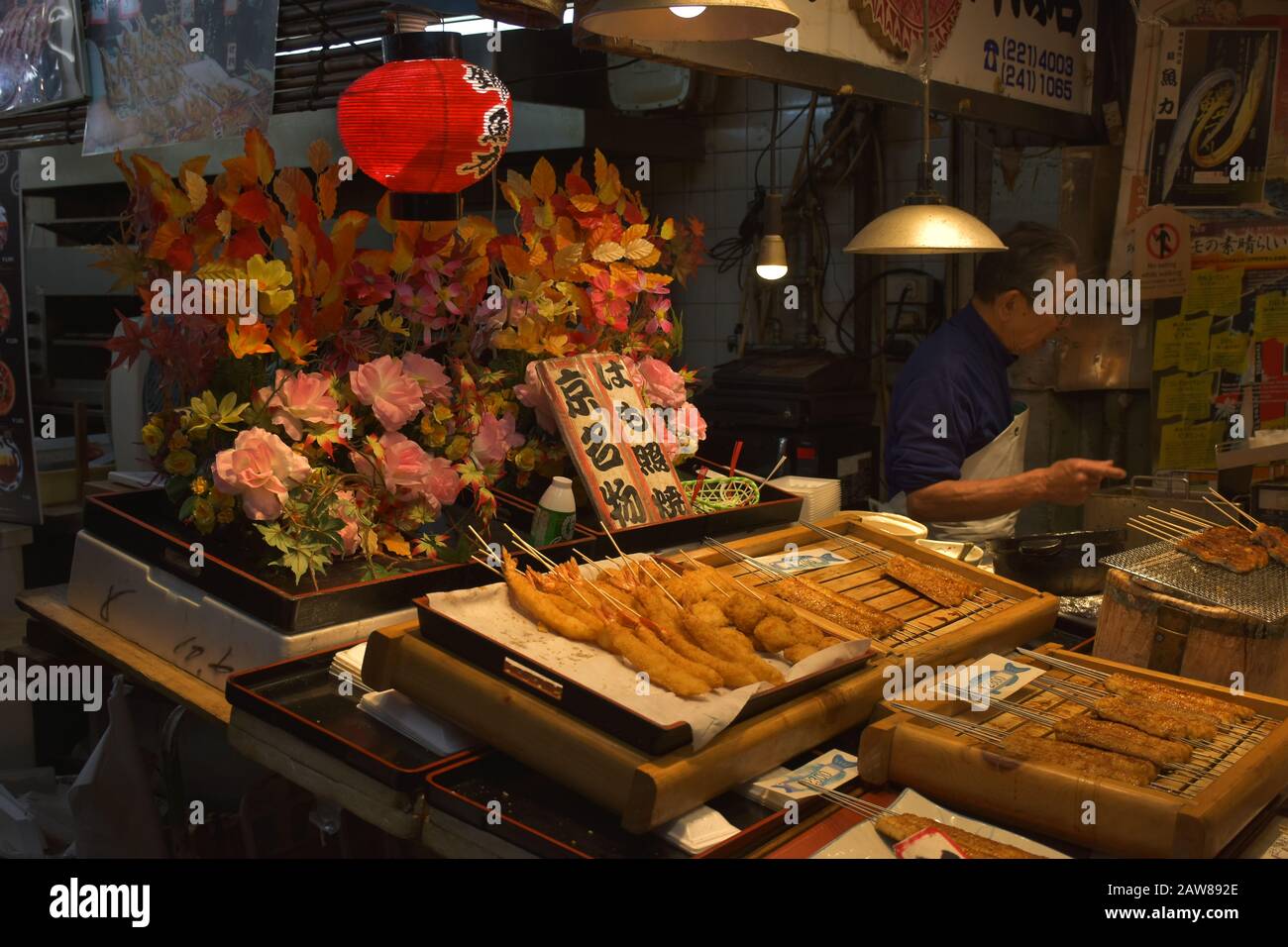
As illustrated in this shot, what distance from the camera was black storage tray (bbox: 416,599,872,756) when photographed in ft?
5.69

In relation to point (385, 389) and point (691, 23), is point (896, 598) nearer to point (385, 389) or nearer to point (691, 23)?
point (385, 389)

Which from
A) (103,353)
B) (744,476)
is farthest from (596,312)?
(103,353)

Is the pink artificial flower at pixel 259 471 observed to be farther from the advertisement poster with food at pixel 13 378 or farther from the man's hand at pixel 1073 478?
the advertisement poster with food at pixel 13 378

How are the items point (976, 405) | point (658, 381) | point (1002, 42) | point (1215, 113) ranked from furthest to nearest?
1. point (1215, 113)
2. point (1002, 42)
3. point (976, 405)
4. point (658, 381)

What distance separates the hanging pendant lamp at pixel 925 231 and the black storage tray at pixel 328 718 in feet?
6.77

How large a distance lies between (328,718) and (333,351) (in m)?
0.96

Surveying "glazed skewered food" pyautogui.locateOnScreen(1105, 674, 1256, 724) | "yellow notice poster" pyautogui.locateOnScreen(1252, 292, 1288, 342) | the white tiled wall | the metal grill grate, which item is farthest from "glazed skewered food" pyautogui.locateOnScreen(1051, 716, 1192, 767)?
the white tiled wall

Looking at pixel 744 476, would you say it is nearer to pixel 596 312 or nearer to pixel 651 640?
pixel 596 312

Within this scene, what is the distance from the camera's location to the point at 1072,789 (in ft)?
5.74

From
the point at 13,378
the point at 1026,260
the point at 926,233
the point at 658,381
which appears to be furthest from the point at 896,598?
the point at 13,378

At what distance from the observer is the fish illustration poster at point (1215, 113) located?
5.37 metres

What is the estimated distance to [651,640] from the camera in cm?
210

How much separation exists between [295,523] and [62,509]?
378 centimetres

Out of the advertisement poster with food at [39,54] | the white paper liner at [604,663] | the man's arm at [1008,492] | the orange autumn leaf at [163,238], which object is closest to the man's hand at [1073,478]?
the man's arm at [1008,492]
